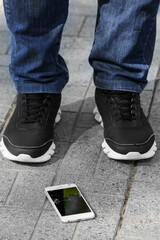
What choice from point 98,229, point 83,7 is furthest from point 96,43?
point 83,7

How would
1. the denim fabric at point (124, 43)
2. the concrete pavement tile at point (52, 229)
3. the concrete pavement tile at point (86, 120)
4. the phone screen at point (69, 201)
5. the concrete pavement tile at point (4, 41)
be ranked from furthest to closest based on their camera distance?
the concrete pavement tile at point (4, 41)
the concrete pavement tile at point (86, 120)
the denim fabric at point (124, 43)
the phone screen at point (69, 201)
the concrete pavement tile at point (52, 229)

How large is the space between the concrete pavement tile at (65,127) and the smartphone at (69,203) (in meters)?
0.44

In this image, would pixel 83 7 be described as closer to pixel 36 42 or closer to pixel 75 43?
pixel 75 43

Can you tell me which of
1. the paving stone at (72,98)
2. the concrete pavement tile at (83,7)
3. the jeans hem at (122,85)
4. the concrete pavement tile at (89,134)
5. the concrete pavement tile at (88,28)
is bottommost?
the concrete pavement tile at (83,7)

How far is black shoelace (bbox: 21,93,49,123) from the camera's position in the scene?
2611 millimetres

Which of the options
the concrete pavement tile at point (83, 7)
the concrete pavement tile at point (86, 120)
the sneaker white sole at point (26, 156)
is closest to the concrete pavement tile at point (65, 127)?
the concrete pavement tile at point (86, 120)

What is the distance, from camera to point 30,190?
93.4 inches

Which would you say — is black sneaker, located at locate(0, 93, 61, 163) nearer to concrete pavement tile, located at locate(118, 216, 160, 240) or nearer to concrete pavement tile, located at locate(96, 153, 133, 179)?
concrete pavement tile, located at locate(96, 153, 133, 179)

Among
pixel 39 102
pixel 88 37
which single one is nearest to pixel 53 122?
pixel 39 102

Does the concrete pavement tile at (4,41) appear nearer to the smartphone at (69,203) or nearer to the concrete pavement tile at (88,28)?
the concrete pavement tile at (88,28)

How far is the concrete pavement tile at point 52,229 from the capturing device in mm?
2107

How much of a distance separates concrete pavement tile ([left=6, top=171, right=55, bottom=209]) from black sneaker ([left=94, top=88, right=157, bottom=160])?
1.14 feet

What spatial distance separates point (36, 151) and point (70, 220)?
46 centimetres

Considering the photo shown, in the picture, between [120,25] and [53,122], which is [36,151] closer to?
[53,122]
